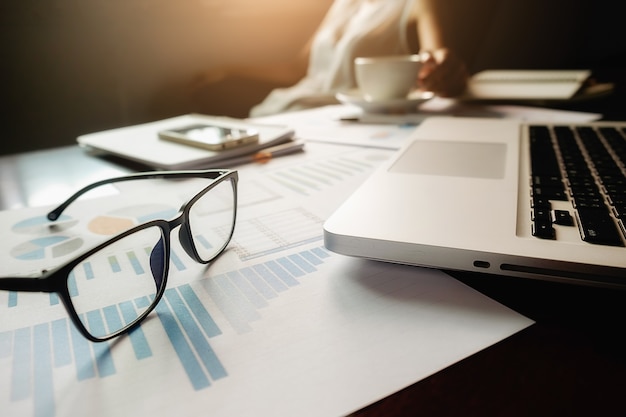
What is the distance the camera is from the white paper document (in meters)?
0.20

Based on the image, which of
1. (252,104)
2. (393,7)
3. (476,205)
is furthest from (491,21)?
(476,205)

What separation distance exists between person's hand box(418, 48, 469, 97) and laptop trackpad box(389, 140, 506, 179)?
489mm

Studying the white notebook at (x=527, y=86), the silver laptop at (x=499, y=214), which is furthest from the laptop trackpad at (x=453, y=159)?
the white notebook at (x=527, y=86)

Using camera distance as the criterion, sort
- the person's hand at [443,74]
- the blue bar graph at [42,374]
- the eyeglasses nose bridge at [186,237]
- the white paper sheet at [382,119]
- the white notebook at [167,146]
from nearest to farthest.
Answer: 1. the blue bar graph at [42,374]
2. the eyeglasses nose bridge at [186,237]
3. the white notebook at [167,146]
4. the white paper sheet at [382,119]
5. the person's hand at [443,74]

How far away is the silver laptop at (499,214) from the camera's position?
0.25m

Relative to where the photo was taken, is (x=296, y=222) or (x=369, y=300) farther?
(x=296, y=222)

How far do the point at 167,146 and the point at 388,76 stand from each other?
1.39 ft

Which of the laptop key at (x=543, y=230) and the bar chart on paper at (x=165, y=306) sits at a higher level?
the laptop key at (x=543, y=230)

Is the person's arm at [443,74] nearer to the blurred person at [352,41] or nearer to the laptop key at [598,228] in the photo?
the blurred person at [352,41]

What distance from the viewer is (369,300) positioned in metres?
0.27

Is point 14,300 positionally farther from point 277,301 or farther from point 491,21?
point 491,21

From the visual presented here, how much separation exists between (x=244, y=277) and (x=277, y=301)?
0.13 feet

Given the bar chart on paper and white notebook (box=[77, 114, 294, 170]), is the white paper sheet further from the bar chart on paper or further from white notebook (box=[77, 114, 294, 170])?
the bar chart on paper

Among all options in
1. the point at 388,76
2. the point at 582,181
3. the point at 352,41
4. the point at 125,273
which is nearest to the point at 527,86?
the point at 388,76
